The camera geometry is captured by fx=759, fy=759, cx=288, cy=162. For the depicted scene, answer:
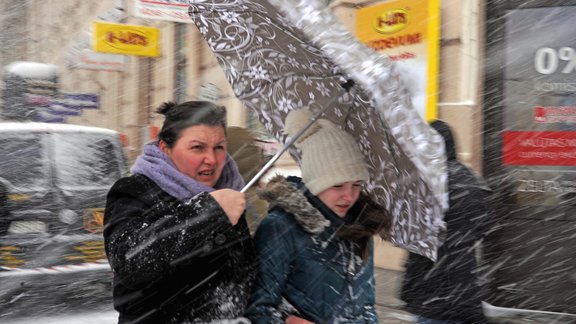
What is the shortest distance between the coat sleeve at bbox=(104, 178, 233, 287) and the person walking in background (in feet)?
6.82

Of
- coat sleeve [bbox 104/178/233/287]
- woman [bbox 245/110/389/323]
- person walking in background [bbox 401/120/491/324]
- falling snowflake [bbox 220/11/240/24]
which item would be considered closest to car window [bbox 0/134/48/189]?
person walking in background [bbox 401/120/491/324]

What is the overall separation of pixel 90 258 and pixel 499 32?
425 centimetres

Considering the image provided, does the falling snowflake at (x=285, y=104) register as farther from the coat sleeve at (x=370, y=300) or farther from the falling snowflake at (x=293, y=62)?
the coat sleeve at (x=370, y=300)

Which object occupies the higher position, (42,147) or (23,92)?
(23,92)

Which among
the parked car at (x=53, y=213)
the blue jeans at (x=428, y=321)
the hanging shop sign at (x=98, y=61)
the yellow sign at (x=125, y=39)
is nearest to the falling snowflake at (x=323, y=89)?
the blue jeans at (x=428, y=321)

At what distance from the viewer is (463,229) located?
159 inches

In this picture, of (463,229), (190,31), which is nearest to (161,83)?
(190,31)

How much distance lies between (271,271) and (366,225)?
0.43 metres

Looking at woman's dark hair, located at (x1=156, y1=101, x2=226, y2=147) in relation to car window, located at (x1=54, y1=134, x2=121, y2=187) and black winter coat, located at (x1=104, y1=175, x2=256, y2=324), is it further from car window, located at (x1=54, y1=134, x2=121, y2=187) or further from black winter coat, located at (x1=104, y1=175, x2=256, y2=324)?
car window, located at (x1=54, y1=134, x2=121, y2=187)

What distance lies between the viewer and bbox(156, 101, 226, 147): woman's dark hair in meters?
2.30

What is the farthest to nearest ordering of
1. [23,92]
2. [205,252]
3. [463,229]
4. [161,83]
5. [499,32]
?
[161,83] → [23,92] → [499,32] → [463,229] → [205,252]

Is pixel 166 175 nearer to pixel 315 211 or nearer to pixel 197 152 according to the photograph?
pixel 197 152

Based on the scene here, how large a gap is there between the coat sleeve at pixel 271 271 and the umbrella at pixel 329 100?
46 cm

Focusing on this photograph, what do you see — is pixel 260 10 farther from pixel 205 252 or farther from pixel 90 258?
pixel 90 258
